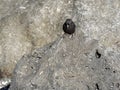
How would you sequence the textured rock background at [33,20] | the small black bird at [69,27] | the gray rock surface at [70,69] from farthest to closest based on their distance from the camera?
the textured rock background at [33,20] → the small black bird at [69,27] → the gray rock surface at [70,69]

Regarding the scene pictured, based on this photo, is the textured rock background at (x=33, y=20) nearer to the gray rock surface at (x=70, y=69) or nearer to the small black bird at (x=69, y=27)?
the small black bird at (x=69, y=27)

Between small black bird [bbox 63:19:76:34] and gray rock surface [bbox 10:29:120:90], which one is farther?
small black bird [bbox 63:19:76:34]

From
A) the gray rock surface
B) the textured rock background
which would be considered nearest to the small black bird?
the gray rock surface

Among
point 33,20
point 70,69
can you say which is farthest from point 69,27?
point 33,20

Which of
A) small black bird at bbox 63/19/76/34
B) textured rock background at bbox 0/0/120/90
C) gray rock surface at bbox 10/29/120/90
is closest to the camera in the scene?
gray rock surface at bbox 10/29/120/90

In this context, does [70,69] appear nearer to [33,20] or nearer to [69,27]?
[69,27]

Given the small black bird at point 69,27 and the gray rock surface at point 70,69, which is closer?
the gray rock surface at point 70,69

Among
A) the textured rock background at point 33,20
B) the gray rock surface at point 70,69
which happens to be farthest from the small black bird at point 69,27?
the textured rock background at point 33,20

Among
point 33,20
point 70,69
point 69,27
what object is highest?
point 69,27

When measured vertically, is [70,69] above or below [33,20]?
above

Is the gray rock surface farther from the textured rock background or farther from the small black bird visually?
the textured rock background

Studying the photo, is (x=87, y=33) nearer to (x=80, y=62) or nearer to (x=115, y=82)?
(x=80, y=62)
